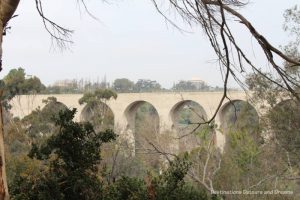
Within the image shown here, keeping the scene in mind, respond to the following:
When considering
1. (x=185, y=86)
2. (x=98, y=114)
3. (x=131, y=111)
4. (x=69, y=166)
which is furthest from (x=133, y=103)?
(x=69, y=166)

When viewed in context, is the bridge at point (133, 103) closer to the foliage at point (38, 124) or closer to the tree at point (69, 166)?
the foliage at point (38, 124)

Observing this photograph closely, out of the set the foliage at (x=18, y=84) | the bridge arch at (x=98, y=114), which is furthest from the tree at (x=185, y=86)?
the foliage at (x=18, y=84)

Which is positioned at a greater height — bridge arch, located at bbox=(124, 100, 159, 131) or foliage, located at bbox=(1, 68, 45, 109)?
foliage, located at bbox=(1, 68, 45, 109)

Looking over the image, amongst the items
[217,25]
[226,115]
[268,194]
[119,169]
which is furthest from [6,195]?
[226,115]

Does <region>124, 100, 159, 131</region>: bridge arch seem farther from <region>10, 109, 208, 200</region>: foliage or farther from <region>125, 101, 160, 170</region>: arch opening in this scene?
<region>10, 109, 208, 200</region>: foliage

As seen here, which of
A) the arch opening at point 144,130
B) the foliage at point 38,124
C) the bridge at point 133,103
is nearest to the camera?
the arch opening at point 144,130

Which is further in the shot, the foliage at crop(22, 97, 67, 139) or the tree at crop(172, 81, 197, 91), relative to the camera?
the tree at crop(172, 81, 197, 91)

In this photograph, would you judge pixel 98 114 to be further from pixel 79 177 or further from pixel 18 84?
pixel 79 177

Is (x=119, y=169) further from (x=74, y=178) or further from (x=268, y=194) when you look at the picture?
(x=74, y=178)

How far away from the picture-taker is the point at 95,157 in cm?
264

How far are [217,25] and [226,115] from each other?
13901 mm

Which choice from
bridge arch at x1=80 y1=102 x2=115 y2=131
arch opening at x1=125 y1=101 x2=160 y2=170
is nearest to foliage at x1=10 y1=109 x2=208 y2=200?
arch opening at x1=125 y1=101 x2=160 y2=170

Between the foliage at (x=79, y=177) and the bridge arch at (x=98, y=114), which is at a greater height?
the foliage at (x=79, y=177)

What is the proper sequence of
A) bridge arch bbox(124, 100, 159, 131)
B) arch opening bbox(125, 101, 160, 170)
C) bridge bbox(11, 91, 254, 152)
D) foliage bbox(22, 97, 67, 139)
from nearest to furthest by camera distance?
arch opening bbox(125, 101, 160, 170), foliage bbox(22, 97, 67, 139), bridge bbox(11, 91, 254, 152), bridge arch bbox(124, 100, 159, 131)
